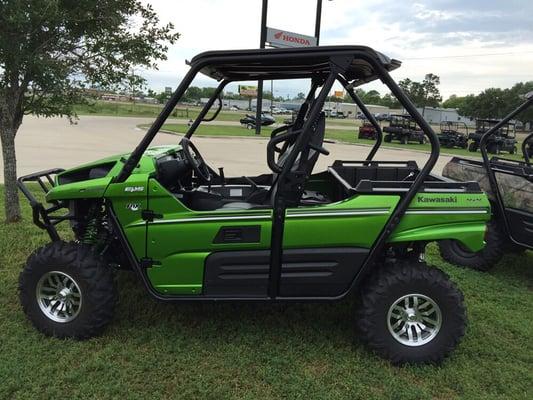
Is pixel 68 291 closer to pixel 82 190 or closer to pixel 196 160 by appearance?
pixel 82 190

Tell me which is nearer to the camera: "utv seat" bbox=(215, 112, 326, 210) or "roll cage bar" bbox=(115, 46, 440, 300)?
"roll cage bar" bbox=(115, 46, 440, 300)

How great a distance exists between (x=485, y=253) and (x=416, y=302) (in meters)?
2.02

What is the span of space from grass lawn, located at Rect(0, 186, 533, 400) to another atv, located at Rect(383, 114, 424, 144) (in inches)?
874

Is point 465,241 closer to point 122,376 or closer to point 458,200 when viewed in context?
point 458,200

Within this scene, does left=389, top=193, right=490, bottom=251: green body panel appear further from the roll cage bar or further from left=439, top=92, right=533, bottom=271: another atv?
left=439, top=92, right=533, bottom=271: another atv

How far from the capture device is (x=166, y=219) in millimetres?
3105

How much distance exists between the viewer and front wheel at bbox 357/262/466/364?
311cm

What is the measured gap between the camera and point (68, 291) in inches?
129

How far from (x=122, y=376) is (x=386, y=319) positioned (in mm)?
1662

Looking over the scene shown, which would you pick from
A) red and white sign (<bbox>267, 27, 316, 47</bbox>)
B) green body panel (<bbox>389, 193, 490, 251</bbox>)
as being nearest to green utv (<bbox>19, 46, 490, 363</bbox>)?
green body panel (<bbox>389, 193, 490, 251</bbox>)

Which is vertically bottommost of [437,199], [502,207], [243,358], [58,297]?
[243,358]

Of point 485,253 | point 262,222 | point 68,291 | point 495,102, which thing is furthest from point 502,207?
point 495,102

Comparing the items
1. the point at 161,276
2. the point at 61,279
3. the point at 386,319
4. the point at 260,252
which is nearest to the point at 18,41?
the point at 61,279

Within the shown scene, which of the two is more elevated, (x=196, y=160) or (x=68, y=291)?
(x=196, y=160)
